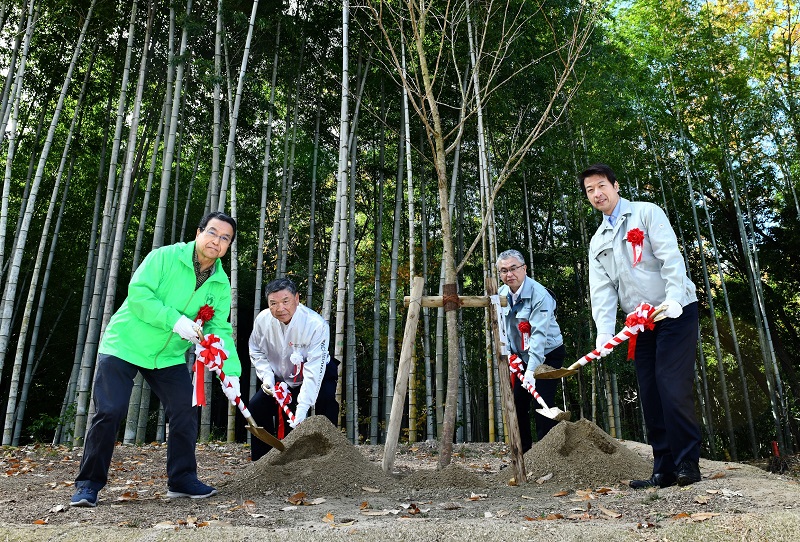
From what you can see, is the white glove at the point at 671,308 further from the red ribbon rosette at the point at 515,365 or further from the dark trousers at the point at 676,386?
the red ribbon rosette at the point at 515,365

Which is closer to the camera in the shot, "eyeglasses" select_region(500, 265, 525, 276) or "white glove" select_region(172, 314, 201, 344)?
"white glove" select_region(172, 314, 201, 344)

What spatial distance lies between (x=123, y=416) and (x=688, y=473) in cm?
251

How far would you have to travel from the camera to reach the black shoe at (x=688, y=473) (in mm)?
2861

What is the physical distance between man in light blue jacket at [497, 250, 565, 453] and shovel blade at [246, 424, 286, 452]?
1.47 m

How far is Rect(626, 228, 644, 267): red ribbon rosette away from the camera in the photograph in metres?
3.08

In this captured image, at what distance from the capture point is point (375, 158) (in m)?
11.4

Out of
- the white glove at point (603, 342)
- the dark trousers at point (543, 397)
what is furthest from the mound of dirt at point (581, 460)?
the white glove at point (603, 342)

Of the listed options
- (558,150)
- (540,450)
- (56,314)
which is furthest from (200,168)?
(540,450)

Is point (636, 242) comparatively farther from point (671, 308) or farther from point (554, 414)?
point (554, 414)

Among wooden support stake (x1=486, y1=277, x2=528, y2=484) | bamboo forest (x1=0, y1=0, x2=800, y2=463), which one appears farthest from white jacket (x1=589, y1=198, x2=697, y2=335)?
bamboo forest (x1=0, y1=0, x2=800, y2=463)

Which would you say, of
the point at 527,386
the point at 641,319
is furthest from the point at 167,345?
the point at 641,319

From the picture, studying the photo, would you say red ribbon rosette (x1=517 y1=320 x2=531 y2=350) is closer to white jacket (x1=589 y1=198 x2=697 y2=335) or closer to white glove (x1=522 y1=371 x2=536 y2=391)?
white glove (x1=522 y1=371 x2=536 y2=391)

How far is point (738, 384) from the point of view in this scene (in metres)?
15.4

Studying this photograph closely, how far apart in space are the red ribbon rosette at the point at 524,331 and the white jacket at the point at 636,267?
93 centimetres
